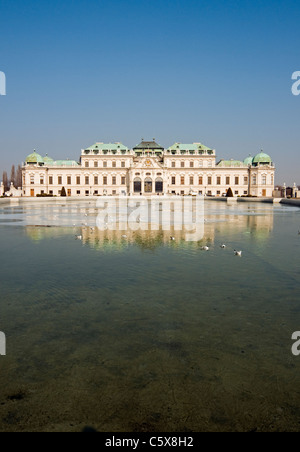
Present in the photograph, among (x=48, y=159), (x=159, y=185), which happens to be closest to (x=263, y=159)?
(x=159, y=185)

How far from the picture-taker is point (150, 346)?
4941 mm

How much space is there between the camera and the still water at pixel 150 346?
11.5 feet

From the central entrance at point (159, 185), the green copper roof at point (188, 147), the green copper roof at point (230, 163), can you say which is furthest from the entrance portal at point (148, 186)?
the green copper roof at point (230, 163)

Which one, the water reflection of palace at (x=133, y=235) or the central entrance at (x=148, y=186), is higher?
the central entrance at (x=148, y=186)

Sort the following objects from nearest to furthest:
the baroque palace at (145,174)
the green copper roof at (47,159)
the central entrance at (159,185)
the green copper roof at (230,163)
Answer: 1. the central entrance at (159,185)
2. the baroque palace at (145,174)
3. the green copper roof at (230,163)
4. the green copper roof at (47,159)

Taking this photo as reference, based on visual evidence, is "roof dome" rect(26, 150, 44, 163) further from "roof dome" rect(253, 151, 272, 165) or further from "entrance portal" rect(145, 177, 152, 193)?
"roof dome" rect(253, 151, 272, 165)

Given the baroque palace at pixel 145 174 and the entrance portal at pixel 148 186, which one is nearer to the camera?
the entrance portal at pixel 148 186

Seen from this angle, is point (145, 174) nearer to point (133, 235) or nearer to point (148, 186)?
point (148, 186)

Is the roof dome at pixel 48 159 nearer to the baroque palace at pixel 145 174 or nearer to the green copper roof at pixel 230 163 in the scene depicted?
the baroque palace at pixel 145 174

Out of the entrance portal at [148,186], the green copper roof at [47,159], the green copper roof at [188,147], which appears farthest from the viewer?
the green copper roof at [47,159]

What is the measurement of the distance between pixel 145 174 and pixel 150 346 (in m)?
102

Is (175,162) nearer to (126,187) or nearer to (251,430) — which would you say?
(126,187)

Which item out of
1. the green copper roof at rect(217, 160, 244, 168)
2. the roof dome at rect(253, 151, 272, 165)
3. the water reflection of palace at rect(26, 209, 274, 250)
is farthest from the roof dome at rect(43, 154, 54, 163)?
the water reflection of palace at rect(26, 209, 274, 250)

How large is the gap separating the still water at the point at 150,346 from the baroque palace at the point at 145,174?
97.9m
